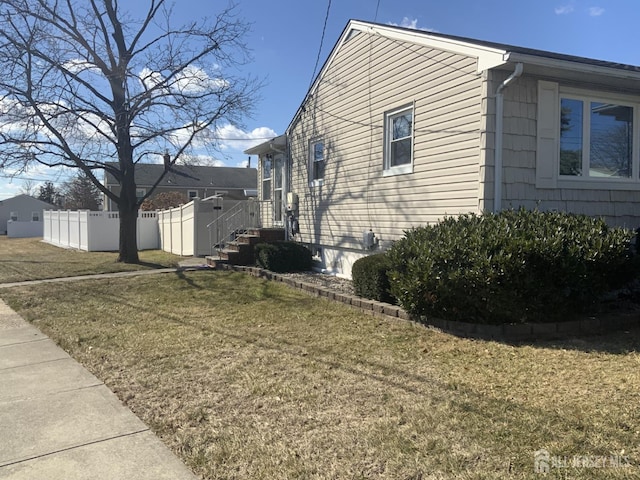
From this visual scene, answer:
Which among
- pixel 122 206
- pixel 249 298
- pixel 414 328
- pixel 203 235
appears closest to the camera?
pixel 414 328

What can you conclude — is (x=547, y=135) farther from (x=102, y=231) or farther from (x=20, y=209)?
(x=20, y=209)

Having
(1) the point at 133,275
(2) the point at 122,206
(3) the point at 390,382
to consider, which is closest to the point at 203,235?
(2) the point at 122,206

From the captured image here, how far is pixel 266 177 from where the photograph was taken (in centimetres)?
1573

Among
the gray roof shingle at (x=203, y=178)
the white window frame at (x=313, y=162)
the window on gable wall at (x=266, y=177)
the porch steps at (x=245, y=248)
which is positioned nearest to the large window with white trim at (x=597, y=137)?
the white window frame at (x=313, y=162)

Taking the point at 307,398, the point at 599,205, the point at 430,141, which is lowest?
the point at 307,398

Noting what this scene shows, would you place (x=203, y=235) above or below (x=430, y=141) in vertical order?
below

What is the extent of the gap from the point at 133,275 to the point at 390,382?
9.34 m

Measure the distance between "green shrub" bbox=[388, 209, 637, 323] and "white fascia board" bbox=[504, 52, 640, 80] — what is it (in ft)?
6.85

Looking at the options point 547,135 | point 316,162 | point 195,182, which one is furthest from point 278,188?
point 195,182

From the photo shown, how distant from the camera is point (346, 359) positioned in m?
5.24

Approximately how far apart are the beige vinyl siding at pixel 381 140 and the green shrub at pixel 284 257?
1.69 ft

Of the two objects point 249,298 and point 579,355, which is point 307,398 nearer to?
point 579,355

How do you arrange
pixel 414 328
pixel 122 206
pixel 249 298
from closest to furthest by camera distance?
pixel 414 328, pixel 249 298, pixel 122 206

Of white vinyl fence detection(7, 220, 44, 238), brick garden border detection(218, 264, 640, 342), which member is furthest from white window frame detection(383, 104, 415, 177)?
white vinyl fence detection(7, 220, 44, 238)
